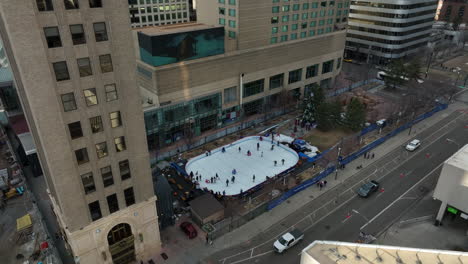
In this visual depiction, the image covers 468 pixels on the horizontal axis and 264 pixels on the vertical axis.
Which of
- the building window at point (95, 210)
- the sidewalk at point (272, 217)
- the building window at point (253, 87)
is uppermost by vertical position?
the building window at point (95, 210)

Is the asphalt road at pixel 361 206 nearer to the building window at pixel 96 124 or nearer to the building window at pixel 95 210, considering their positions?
the building window at pixel 95 210

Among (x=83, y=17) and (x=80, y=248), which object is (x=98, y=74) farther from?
(x=80, y=248)

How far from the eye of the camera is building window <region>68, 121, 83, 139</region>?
27.4 meters

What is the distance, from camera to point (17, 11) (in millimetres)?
22297

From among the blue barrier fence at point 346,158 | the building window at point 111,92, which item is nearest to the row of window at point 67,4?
the building window at point 111,92

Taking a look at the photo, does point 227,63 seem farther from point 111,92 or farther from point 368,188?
point 111,92

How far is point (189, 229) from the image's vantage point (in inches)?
1601

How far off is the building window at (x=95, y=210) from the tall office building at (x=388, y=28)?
100m

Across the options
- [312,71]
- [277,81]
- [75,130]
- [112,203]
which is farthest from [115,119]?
[312,71]

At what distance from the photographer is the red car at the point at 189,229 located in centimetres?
4047

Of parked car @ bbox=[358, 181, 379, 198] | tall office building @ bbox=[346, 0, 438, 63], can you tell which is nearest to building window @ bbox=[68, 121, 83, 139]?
parked car @ bbox=[358, 181, 379, 198]

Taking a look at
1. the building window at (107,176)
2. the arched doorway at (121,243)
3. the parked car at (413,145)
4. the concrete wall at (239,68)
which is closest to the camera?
the building window at (107,176)

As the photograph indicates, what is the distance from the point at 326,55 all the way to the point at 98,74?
2604 inches

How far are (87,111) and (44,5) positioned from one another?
8.45 meters
